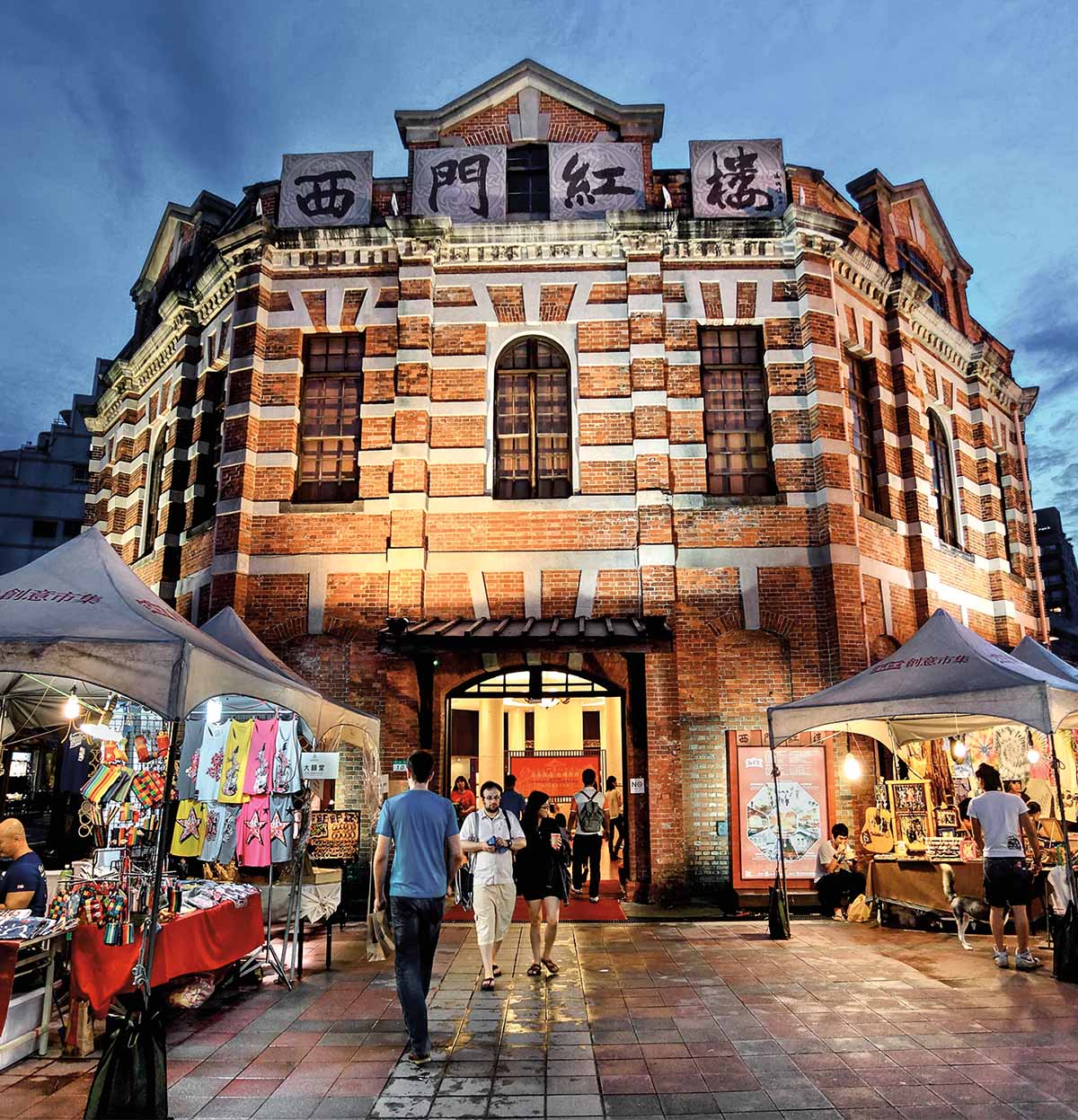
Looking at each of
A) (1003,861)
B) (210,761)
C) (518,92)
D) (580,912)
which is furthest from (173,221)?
(1003,861)

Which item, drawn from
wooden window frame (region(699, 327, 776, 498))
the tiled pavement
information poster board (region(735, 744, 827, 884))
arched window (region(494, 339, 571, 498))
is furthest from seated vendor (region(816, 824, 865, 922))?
arched window (region(494, 339, 571, 498))

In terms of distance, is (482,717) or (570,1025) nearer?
(570,1025)

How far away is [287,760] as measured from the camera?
32.0ft

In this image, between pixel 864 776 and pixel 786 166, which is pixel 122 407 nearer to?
pixel 786 166

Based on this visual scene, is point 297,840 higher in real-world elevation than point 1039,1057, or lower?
higher

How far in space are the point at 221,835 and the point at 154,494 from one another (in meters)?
10.2

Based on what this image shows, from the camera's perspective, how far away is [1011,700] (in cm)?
904

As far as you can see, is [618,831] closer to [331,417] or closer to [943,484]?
[331,417]

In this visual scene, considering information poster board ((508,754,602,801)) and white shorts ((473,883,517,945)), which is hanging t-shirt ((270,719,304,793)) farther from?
information poster board ((508,754,602,801))

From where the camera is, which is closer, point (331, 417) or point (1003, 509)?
point (331, 417)

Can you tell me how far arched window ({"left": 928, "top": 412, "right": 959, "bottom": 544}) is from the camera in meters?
16.5

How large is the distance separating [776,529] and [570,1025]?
346 inches

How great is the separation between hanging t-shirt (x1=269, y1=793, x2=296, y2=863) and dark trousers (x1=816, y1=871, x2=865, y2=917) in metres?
7.12

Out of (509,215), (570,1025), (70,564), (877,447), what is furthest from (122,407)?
A: (570,1025)
